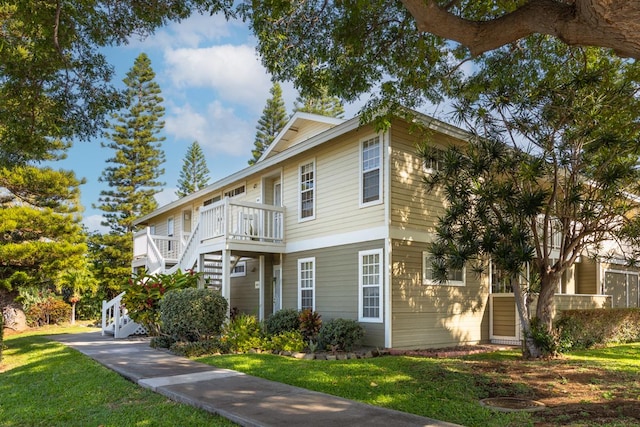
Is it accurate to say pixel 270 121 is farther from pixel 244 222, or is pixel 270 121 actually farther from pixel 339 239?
pixel 339 239

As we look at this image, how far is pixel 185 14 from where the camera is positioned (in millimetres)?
9500

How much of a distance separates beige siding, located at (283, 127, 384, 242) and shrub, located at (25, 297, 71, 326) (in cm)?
1472

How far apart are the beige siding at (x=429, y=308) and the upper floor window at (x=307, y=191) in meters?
3.53

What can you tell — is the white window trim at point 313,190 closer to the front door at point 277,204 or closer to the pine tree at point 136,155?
the front door at point 277,204

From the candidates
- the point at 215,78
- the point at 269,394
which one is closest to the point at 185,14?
the point at 269,394

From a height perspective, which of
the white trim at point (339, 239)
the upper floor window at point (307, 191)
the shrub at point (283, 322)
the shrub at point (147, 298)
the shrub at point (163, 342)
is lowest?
the shrub at point (163, 342)

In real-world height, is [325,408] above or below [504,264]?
below

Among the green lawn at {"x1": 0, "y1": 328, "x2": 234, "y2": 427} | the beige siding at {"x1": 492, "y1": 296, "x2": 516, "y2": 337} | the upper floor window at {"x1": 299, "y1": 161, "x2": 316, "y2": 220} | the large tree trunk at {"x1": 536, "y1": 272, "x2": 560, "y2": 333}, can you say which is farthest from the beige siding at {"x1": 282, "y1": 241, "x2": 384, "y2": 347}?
the green lawn at {"x1": 0, "y1": 328, "x2": 234, "y2": 427}

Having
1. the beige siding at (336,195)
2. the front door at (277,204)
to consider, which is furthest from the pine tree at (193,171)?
the beige siding at (336,195)

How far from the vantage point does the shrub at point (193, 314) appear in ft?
41.2

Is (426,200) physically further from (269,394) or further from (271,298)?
(269,394)

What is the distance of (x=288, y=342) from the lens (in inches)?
484

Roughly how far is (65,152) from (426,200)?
21.5m

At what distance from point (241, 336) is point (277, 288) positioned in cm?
428
